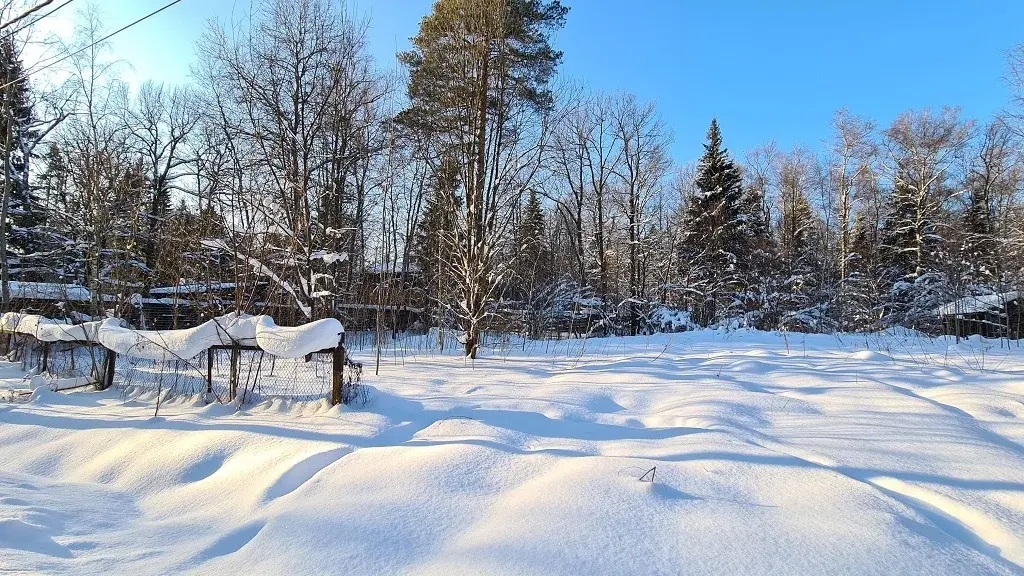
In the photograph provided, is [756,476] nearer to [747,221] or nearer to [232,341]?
[232,341]

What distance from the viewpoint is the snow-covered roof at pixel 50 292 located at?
8766 millimetres

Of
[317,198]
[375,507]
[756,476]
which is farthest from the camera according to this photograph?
[317,198]

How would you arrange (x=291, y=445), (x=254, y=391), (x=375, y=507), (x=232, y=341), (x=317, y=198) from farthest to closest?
(x=317, y=198) < (x=254, y=391) < (x=232, y=341) < (x=291, y=445) < (x=375, y=507)

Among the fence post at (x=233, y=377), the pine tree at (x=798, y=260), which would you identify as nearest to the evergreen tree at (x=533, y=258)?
the fence post at (x=233, y=377)

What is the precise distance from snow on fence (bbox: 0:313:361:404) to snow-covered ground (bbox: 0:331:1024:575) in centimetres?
35

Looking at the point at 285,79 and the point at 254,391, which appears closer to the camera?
the point at 254,391

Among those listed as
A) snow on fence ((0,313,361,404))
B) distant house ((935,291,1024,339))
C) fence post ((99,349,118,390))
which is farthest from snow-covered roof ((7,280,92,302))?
distant house ((935,291,1024,339))

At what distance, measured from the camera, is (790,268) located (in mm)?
22734

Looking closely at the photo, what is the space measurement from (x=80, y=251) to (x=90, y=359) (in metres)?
9.50

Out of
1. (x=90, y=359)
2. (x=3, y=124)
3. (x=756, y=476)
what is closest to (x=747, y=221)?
(x=756, y=476)

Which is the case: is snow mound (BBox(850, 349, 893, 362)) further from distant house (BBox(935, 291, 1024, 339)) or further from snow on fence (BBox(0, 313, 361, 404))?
snow on fence (BBox(0, 313, 361, 404))

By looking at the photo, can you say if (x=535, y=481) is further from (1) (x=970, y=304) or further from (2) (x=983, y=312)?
(2) (x=983, y=312)

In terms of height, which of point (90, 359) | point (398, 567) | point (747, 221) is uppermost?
point (747, 221)

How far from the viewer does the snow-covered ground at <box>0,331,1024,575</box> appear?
1.96m
